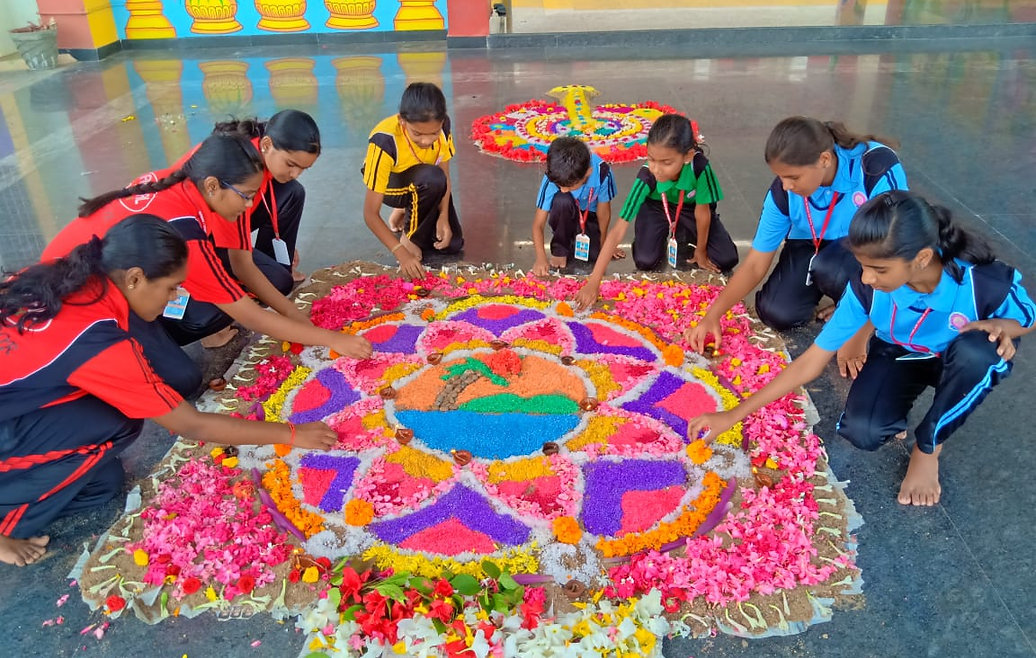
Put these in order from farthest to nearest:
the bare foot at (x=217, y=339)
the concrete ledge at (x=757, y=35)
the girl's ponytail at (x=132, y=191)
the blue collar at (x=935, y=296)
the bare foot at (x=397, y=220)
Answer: the concrete ledge at (x=757, y=35)
the bare foot at (x=397, y=220)
the bare foot at (x=217, y=339)
the girl's ponytail at (x=132, y=191)
the blue collar at (x=935, y=296)

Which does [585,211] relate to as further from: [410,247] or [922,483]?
[922,483]

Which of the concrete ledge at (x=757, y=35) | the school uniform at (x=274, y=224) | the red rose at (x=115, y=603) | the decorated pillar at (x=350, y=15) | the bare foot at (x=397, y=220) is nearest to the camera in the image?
the red rose at (x=115, y=603)

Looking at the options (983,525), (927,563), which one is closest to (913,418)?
(983,525)

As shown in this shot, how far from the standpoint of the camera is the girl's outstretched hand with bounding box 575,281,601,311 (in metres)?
3.40

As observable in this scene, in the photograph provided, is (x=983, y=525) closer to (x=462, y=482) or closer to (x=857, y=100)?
(x=462, y=482)

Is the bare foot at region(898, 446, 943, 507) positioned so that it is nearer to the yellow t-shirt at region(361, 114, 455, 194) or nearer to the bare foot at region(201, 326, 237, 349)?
the yellow t-shirt at region(361, 114, 455, 194)

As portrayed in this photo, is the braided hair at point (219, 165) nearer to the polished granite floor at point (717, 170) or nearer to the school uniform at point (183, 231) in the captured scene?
the school uniform at point (183, 231)

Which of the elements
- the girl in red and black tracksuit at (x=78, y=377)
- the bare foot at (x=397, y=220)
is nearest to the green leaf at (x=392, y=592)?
the girl in red and black tracksuit at (x=78, y=377)

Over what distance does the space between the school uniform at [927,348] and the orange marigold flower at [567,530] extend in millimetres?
907

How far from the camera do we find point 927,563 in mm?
2180

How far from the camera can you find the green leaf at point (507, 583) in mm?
2053

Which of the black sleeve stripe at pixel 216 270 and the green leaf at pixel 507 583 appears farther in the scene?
the black sleeve stripe at pixel 216 270

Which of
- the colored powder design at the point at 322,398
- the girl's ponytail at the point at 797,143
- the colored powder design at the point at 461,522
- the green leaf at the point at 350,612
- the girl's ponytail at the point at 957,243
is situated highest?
the girl's ponytail at the point at 797,143

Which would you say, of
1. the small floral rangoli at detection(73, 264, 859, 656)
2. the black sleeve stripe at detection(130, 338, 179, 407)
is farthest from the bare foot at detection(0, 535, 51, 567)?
the black sleeve stripe at detection(130, 338, 179, 407)
